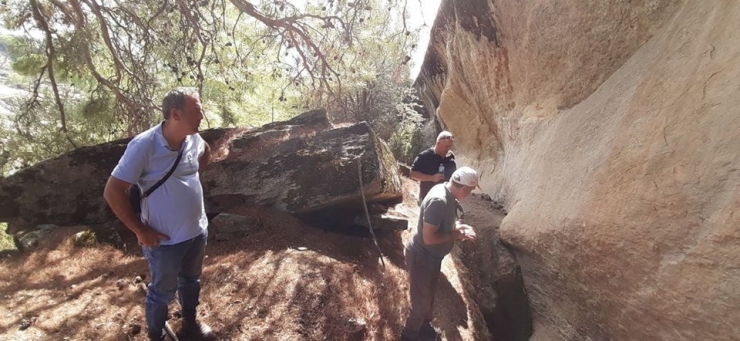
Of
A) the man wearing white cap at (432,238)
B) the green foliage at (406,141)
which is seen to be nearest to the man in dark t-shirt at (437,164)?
the man wearing white cap at (432,238)

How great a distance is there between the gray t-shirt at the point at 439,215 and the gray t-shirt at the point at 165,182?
6.84ft

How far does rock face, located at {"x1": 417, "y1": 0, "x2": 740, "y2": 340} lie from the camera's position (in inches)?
113

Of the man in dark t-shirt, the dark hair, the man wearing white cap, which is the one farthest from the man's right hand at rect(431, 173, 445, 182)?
the dark hair

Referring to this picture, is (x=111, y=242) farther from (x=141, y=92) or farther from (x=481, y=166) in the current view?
(x=481, y=166)

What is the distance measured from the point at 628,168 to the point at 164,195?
4.25 metres

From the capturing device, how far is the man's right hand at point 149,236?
2.50 m

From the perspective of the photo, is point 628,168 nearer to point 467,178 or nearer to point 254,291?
point 467,178

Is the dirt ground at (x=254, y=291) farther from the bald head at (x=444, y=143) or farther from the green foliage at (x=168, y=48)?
the green foliage at (x=168, y=48)

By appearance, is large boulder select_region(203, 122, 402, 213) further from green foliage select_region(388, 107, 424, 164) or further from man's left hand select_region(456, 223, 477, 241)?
green foliage select_region(388, 107, 424, 164)

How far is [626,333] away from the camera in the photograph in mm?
3771

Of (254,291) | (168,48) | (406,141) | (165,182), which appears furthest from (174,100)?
(406,141)

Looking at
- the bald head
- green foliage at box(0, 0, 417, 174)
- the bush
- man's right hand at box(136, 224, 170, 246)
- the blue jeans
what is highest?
green foliage at box(0, 0, 417, 174)

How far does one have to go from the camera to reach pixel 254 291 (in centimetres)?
409

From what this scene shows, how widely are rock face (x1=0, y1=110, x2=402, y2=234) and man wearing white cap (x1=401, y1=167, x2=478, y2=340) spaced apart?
197 centimetres
